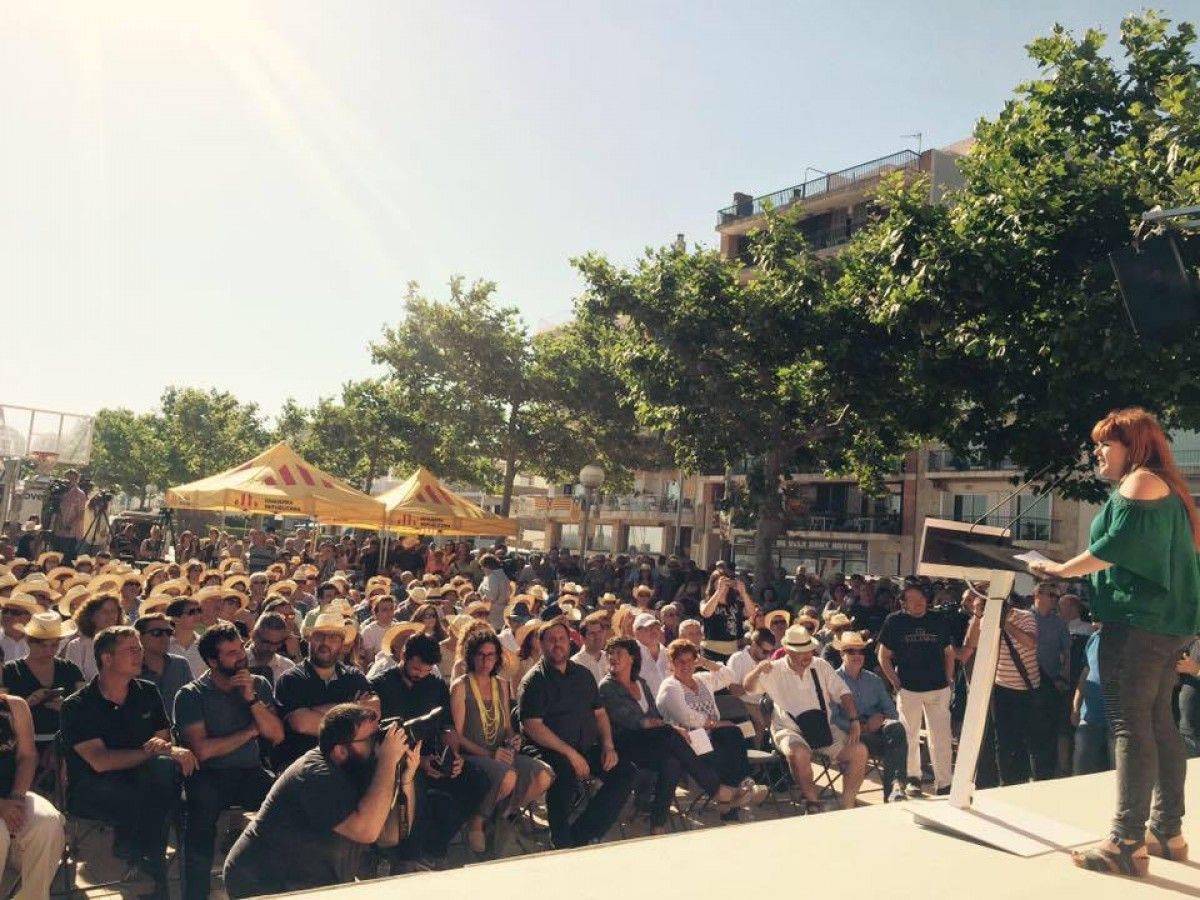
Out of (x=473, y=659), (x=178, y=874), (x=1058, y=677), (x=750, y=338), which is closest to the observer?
(x=178, y=874)

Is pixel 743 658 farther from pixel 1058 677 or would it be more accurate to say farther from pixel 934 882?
pixel 934 882

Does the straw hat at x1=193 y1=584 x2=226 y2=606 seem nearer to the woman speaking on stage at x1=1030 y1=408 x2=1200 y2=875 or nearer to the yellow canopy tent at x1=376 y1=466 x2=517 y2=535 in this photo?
the woman speaking on stage at x1=1030 y1=408 x2=1200 y2=875

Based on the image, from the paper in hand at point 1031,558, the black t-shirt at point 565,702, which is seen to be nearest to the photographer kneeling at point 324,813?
the black t-shirt at point 565,702

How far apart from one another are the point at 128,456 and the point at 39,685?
7548 centimetres

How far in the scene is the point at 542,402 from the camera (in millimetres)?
33094

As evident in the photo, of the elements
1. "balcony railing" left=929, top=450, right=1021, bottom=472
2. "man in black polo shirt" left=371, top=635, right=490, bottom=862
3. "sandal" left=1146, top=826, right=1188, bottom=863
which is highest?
"balcony railing" left=929, top=450, right=1021, bottom=472

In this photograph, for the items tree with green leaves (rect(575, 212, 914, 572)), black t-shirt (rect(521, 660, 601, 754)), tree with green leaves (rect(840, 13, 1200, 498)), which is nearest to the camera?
black t-shirt (rect(521, 660, 601, 754))

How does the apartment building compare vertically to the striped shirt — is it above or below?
above

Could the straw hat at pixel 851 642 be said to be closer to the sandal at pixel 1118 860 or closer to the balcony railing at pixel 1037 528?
the sandal at pixel 1118 860

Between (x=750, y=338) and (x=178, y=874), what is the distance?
16.2 meters

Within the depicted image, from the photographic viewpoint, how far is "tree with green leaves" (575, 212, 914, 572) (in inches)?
759

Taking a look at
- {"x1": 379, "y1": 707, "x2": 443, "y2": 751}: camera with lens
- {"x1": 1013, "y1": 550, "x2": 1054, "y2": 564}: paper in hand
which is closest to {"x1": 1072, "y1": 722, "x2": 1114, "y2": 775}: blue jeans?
{"x1": 1013, "y1": 550, "x2": 1054, "y2": 564}: paper in hand

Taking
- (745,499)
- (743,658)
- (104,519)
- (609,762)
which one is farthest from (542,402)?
(609,762)

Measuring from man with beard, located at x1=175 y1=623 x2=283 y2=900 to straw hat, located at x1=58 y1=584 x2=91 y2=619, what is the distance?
9.11 feet
